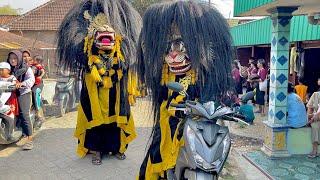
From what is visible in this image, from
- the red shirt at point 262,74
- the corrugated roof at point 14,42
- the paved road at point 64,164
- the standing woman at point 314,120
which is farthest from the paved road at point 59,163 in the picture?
the corrugated roof at point 14,42

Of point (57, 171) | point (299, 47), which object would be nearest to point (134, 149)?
point (57, 171)

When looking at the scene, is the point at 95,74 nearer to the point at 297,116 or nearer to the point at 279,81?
the point at 279,81

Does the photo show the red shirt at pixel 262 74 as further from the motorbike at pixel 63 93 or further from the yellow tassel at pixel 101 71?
the yellow tassel at pixel 101 71

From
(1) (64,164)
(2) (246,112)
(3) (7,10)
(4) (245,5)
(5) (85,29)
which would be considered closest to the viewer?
(2) (246,112)

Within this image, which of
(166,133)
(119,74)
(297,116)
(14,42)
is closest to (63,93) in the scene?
(119,74)

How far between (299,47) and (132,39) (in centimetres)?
641

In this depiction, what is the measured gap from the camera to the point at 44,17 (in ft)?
88.4

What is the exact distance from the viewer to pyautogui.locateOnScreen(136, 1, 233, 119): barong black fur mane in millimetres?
3367

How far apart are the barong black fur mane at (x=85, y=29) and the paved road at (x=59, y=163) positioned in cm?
96

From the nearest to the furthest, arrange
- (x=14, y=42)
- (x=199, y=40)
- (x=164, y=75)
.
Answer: (x=199, y=40) → (x=164, y=75) → (x=14, y=42)

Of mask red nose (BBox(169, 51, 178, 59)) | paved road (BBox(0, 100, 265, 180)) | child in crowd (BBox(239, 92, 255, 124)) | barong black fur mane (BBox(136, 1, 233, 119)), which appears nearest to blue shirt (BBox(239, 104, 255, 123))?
child in crowd (BBox(239, 92, 255, 124))

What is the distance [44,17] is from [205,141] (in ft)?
86.8

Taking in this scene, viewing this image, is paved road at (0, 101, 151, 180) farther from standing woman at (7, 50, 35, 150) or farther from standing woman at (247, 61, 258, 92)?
standing woman at (247, 61, 258, 92)

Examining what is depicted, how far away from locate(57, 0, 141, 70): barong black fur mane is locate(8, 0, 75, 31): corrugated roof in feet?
70.7
